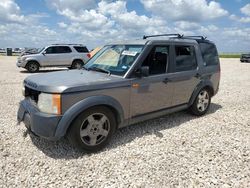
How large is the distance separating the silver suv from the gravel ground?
37 centimetres

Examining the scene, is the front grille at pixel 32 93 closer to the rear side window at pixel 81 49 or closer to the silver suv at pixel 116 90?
the silver suv at pixel 116 90

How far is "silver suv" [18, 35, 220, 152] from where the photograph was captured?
3.45 meters

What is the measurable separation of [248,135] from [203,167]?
1.80 m

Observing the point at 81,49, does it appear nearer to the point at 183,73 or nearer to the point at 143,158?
the point at 183,73

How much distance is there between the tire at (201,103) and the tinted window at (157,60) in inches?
57.7

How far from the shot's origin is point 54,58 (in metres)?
15.8

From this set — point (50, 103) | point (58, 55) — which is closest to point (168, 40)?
point (50, 103)

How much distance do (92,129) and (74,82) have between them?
81 cm

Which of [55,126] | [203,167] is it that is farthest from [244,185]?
[55,126]

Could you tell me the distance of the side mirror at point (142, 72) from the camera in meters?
4.05

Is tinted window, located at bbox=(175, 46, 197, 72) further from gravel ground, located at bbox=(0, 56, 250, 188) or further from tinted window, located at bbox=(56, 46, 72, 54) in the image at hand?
tinted window, located at bbox=(56, 46, 72, 54)

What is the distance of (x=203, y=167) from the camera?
11.3 ft

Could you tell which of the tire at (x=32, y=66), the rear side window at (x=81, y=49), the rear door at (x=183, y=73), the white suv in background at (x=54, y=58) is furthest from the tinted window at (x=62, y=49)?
the rear door at (x=183, y=73)

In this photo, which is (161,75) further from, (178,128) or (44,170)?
(44,170)
